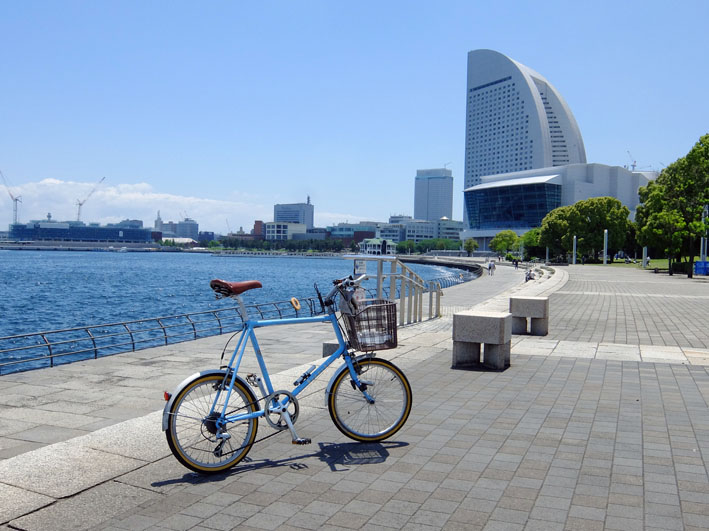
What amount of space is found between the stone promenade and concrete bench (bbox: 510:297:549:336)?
397 cm

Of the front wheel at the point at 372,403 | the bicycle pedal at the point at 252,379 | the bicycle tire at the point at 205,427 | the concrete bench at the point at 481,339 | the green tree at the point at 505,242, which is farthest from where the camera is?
the green tree at the point at 505,242

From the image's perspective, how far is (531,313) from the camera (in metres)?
13.3

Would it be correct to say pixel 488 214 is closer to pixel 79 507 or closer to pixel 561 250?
pixel 561 250

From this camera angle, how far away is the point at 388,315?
5133 mm

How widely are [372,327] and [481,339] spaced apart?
4638 mm

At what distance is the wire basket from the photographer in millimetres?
5047

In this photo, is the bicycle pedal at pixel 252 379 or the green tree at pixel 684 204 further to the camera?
the green tree at pixel 684 204

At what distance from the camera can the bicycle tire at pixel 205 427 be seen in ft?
14.8

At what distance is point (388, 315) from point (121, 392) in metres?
4.24

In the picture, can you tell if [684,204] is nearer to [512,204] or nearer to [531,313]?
[531,313]

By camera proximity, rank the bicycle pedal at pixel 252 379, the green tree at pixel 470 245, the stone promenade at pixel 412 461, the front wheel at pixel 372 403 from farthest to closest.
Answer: the green tree at pixel 470 245 → the front wheel at pixel 372 403 → the bicycle pedal at pixel 252 379 → the stone promenade at pixel 412 461

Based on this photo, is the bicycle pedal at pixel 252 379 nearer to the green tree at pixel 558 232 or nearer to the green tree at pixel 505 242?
the green tree at pixel 558 232

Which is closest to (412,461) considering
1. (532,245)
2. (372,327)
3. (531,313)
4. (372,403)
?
(372,403)

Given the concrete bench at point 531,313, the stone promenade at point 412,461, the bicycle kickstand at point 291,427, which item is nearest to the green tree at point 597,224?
the concrete bench at point 531,313
